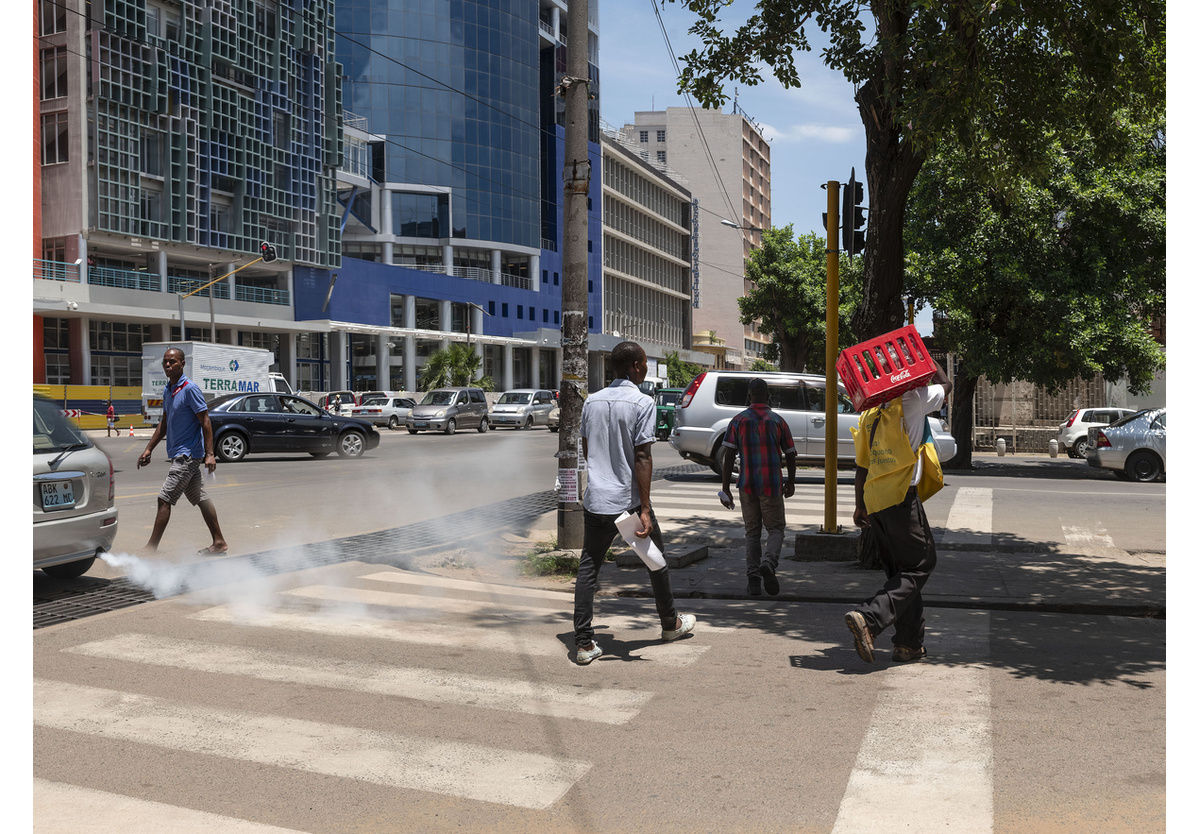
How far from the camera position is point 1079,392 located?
31828 millimetres

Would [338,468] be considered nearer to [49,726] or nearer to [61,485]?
[61,485]

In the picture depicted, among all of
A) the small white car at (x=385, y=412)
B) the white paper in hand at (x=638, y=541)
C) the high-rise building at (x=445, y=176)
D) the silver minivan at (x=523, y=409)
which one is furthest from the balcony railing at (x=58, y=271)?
the white paper in hand at (x=638, y=541)

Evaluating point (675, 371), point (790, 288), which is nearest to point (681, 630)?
point (790, 288)

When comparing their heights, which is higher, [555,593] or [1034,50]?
[1034,50]

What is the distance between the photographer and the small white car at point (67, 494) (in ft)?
23.4

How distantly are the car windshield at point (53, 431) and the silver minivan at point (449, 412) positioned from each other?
28.1 metres

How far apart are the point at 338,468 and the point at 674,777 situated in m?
16.8

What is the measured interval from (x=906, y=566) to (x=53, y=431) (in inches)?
243

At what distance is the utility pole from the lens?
951 centimetres

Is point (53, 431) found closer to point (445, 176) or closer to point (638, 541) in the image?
point (638, 541)

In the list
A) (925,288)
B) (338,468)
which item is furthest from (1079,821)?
(925,288)

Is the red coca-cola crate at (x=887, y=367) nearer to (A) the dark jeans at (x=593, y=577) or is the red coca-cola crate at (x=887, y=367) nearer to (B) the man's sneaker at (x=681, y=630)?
(A) the dark jeans at (x=593, y=577)

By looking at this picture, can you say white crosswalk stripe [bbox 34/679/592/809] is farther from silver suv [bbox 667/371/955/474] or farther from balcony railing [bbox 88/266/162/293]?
balcony railing [bbox 88/266/162/293]

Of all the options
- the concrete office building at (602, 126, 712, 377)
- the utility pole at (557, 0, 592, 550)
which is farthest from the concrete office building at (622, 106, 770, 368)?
the utility pole at (557, 0, 592, 550)
